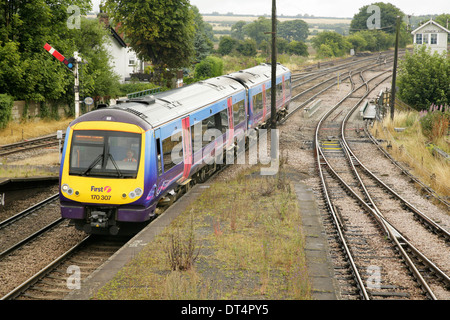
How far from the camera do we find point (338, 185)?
18.7 meters

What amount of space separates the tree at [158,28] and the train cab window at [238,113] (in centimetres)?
2423

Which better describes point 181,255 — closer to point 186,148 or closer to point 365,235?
point 365,235

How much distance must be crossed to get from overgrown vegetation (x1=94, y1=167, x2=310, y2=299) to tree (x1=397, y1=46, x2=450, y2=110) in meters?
22.9

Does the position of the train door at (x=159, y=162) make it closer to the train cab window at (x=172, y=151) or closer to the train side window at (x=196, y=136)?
the train cab window at (x=172, y=151)

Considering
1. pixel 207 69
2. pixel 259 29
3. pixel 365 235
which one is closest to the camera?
pixel 365 235

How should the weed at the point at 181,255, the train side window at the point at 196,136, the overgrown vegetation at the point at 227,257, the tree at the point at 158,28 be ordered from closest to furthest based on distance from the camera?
the overgrown vegetation at the point at 227,257 → the weed at the point at 181,255 → the train side window at the point at 196,136 → the tree at the point at 158,28

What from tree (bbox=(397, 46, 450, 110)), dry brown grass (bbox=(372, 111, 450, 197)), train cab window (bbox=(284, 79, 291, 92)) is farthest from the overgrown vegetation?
tree (bbox=(397, 46, 450, 110))

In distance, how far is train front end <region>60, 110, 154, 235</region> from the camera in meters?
12.4

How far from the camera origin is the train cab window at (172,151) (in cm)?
1382

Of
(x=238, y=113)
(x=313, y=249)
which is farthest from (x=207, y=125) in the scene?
(x=313, y=249)

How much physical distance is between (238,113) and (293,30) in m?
162

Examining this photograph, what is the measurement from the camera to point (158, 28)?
45.8 metres

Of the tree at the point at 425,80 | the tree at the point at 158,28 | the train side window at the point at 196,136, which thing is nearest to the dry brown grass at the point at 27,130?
the train side window at the point at 196,136

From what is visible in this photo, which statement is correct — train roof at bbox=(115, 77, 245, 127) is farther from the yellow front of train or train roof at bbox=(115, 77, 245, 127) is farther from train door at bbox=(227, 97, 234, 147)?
the yellow front of train
